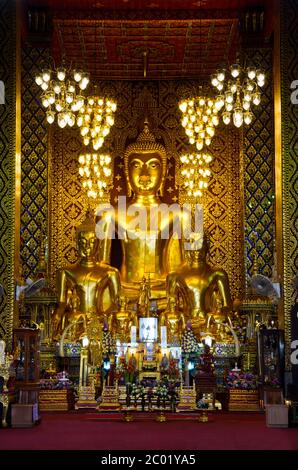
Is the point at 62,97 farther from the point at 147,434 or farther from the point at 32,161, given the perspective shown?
the point at 147,434

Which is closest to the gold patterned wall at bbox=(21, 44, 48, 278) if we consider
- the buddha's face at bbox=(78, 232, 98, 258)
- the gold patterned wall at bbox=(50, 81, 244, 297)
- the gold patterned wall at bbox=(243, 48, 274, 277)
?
the gold patterned wall at bbox=(50, 81, 244, 297)

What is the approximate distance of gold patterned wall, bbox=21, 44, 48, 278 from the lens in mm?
13242

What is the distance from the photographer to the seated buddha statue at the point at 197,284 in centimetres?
1380

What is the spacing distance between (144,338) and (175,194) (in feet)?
11.1

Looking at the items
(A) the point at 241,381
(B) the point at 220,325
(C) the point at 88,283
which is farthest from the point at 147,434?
(C) the point at 88,283

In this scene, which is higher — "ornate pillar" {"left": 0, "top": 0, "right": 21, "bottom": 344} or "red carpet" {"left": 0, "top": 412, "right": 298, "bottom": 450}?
"ornate pillar" {"left": 0, "top": 0, "right": 21, "bottom": 344}

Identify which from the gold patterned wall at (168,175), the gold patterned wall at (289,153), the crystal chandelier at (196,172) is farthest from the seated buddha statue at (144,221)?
the gold patterned wall at (289,153)

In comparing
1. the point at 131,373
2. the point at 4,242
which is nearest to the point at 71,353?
the point at 131,373

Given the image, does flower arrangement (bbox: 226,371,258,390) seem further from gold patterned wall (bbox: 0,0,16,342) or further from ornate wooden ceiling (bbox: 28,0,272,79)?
Result: ornate wooden ceiling (bbox: 28,0,272,79)

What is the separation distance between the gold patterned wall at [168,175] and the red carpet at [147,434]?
4.49 metres

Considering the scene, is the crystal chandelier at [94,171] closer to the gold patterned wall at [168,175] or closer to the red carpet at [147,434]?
the gold patterned wall at [168,175]

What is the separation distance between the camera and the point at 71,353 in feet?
41.3

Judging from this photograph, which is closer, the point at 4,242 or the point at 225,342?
the point at 4,242

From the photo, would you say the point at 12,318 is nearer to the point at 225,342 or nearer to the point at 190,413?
the point at 190,413
